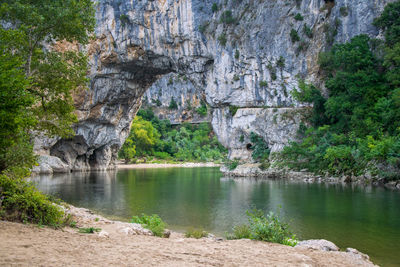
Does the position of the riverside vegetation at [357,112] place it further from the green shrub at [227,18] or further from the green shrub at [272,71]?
the green shrub at [227,18]

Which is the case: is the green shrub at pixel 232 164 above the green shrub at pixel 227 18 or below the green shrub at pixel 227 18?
below

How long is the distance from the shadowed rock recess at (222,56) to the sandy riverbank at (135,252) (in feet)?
88.2

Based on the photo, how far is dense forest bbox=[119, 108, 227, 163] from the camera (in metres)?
57.1

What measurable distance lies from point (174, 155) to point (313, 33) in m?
37.1

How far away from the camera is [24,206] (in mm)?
7391

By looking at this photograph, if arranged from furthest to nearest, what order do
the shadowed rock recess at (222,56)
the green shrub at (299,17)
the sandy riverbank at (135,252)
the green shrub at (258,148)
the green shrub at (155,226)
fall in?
1. the green shrub at (258,148)
2. the shadowed rock recess at (222,56)
3. the green shrub at (299,17)
4. the green shrub at (155,226)
5. the sandy riverbank at (135,252)

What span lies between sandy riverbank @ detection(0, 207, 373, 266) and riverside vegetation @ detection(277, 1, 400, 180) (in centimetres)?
1715

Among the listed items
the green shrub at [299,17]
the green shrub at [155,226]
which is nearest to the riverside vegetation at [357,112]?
the green shrub at [299,17]

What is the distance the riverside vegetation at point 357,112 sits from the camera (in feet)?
74.4

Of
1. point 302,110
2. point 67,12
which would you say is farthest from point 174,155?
point 67,12

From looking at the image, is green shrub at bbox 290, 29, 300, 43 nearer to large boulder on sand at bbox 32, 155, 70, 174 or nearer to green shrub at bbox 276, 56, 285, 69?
green shrub at bbox 276, 56, 285, 69

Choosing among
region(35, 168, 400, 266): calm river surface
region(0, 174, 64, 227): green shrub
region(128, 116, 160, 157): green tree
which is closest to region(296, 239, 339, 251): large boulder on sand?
region(35, 168, 400, 266): calm river surface

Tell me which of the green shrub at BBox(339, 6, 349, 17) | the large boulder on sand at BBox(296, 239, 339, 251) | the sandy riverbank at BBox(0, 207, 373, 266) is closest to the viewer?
the sandy riverbank at BBox(0, 207, 373, 266)

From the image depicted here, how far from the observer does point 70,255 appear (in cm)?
495
